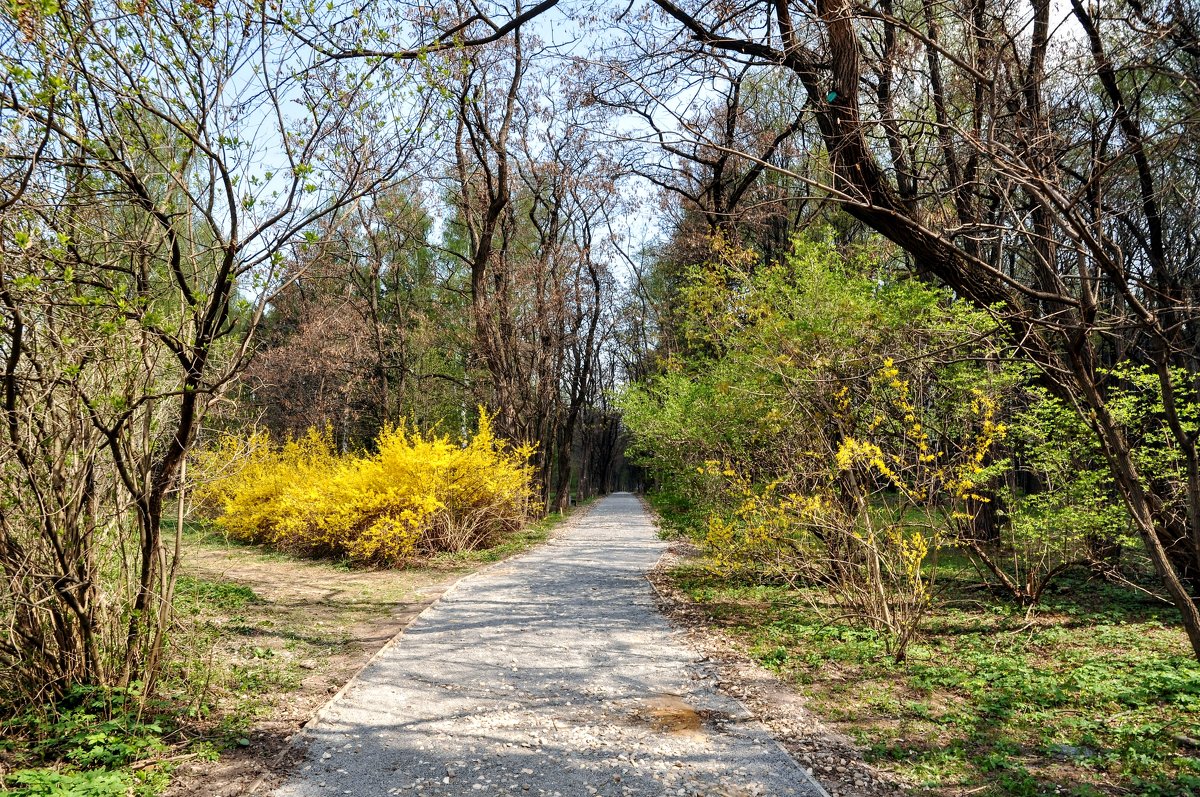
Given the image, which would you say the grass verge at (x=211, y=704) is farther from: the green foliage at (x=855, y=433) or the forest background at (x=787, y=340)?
the green foliage at (x=855, y=433)

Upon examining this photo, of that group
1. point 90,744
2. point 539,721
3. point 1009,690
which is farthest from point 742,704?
point 90,744

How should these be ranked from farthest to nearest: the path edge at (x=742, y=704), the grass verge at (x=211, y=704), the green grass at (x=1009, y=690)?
the green grass at (x=1009, y=690) < the path edge at (x=742, y=704) < the grass verge at (x=211, y=704)

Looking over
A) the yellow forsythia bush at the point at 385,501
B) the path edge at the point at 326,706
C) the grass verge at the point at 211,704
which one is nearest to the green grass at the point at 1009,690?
the path edge at the point at 326,706

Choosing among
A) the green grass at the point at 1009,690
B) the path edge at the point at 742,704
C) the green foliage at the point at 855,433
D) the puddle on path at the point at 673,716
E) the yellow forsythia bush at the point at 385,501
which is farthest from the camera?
the yellow forsythia bush at the point at 385,501

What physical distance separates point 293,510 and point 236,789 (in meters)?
9.79

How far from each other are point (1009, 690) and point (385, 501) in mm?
9296

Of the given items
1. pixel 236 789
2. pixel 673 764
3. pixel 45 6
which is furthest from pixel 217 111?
pixel 673 764

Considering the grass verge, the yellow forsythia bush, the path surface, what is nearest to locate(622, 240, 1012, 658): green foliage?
the path surface

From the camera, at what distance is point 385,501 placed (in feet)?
38.2

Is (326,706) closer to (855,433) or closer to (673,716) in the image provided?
(673,716)

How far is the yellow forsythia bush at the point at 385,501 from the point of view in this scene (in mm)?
11648

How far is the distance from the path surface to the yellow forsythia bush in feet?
13.6

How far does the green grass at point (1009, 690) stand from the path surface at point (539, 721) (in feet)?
2.66

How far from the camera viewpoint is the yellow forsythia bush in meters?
11.6
